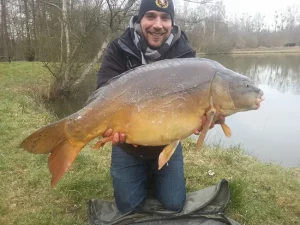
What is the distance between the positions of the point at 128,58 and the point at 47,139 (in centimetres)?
102

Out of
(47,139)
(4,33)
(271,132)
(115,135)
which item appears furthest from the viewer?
(4,33)

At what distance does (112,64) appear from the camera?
103 inches

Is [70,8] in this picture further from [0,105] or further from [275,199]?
[275,199]

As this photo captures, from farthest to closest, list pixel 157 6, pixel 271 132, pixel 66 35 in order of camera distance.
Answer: pixel 66 35, pixel 271 132, pixel 157 6

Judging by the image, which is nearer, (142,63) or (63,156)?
(63,156)

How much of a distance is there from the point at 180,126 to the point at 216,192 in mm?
984

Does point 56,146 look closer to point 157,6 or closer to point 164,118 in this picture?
point 164,118

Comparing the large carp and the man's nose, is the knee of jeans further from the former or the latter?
the man's nose

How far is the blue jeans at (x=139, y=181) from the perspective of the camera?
2.58m

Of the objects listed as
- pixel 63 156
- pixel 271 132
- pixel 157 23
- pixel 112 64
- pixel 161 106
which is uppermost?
pixel 157 23

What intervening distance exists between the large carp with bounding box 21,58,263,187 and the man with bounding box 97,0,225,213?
58 centimetres

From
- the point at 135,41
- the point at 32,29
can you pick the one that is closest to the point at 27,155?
the point at 135,41

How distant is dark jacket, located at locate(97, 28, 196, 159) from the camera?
2.54 m

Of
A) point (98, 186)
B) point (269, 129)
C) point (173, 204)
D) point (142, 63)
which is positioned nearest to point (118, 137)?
point (142, 63)
